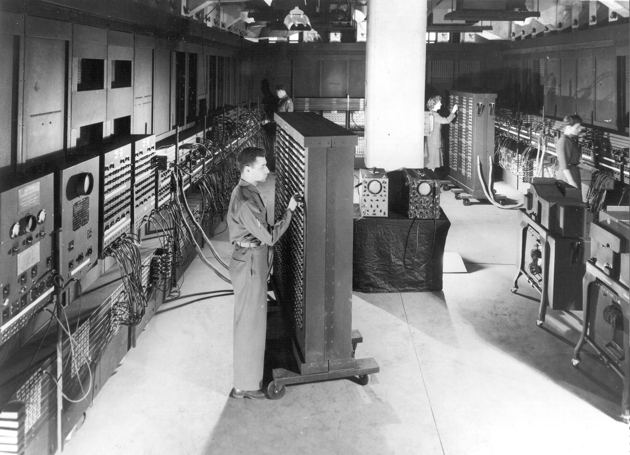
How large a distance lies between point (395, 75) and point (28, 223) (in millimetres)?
4509

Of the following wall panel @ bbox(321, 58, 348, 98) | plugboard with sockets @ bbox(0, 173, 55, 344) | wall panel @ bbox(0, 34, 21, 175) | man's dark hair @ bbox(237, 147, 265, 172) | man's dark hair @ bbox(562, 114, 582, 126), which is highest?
wall panel @ bbox(321, 58, 348, 98)

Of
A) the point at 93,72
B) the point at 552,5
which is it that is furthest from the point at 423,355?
the point at 552,5

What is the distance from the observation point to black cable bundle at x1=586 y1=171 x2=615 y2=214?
25.0ft

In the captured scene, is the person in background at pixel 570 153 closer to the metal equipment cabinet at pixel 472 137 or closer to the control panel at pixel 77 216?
the metal equipment cabinet at pixel 472 137

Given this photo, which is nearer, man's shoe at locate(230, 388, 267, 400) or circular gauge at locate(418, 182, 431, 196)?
man's shoe at locate(230, 388, 267, 400)

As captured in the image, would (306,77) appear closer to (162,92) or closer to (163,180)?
(162,92)

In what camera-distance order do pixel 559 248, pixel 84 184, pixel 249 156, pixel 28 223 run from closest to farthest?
1. pixel 28 223
2. pixel 84 184
3. pixel 249 156
4. pixel 559 248

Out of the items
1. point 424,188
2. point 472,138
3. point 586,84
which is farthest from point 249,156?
point 472,138

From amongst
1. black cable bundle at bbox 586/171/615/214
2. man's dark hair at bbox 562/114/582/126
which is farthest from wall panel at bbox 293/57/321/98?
black cable bundle at bbox 586/171/615/214

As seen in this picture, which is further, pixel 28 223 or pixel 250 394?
pixel 250 394

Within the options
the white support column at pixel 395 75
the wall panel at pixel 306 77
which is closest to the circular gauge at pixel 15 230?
the white support column at pixel 395 75

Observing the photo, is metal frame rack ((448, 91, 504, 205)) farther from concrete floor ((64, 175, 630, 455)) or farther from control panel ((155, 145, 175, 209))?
control panel ((155, 145, 175, 209))

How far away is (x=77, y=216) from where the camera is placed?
11.5 ft

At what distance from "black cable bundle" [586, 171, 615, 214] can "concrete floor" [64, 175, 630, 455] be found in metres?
2.54
